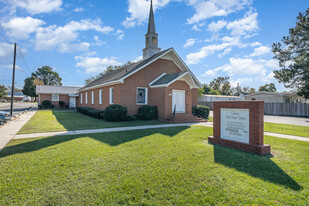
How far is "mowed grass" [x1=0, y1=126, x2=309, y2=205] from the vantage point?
121 inches

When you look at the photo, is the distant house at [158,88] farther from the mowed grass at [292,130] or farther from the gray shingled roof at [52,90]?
the gray shingled roof at [52,90]

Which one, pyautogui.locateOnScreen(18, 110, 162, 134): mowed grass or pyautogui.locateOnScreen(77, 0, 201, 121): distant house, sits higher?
pyautogui.locateOnScreen(77, 0, 201, 121): distant house

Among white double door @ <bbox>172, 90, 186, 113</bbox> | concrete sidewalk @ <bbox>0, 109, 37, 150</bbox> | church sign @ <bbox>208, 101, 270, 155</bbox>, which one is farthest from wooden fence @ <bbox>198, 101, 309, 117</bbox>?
concrete sidewalk @ <bbox>0, 109, 37, 150</bbox>

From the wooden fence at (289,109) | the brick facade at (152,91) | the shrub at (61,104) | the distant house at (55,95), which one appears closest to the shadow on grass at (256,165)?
the brick facade at (152,91)

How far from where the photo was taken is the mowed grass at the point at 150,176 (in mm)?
3082

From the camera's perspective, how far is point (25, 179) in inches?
147

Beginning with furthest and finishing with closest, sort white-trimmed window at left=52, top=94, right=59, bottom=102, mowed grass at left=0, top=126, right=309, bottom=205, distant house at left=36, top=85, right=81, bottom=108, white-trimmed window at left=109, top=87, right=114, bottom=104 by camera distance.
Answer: white-trimmed window at left=52, top=94, right=59, bottom=102
distant house at left=36, top=85, right=81, bottom=108
white-trimmed window at left=109, top=87, right=114, bottom=104
mowed grass at left=0, top=126, right=309, bottom=205

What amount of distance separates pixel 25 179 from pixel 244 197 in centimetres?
449

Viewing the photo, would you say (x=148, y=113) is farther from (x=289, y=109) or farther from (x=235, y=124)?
(x=289, y=109)

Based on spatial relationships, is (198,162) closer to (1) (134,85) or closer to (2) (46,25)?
(1) (134,85)

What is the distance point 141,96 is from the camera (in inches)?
642

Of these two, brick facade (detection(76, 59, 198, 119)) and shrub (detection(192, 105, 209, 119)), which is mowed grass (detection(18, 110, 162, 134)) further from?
shrub (detection(192, 105, 209, 119))

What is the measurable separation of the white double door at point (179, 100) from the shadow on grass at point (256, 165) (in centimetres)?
915

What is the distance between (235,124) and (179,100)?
29.0 ft
